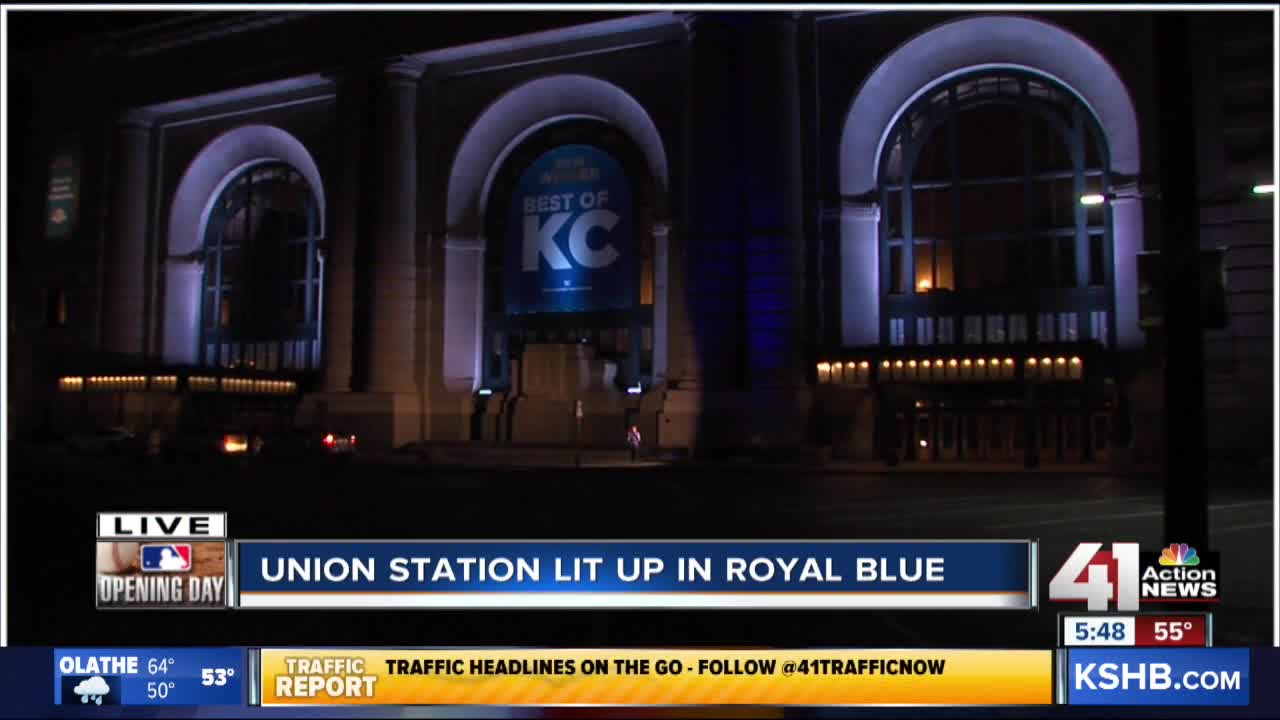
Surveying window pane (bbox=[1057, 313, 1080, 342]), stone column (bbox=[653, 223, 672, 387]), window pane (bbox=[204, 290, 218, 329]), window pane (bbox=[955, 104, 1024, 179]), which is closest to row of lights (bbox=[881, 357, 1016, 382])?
window pane (bbox=[1057, 313, 1080, 342])

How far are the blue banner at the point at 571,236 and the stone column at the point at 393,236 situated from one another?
6056mm

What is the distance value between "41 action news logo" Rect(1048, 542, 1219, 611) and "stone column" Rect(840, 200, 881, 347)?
44.7 metres

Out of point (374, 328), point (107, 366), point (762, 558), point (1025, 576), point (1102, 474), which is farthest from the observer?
point (107, 366)

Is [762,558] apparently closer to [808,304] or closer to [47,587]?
[47,587]

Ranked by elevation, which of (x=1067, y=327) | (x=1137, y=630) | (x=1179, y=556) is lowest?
(x=1137, y=630)

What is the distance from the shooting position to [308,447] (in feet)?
148

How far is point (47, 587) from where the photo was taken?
9.63 metres

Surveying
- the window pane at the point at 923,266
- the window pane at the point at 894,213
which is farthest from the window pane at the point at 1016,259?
the window pane at the point at 894,213

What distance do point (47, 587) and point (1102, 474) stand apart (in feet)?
103

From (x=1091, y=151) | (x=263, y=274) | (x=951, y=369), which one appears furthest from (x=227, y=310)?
(x=1091, y=151)

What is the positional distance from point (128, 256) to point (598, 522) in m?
53.6

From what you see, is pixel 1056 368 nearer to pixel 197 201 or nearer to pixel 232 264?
pixel 232 264

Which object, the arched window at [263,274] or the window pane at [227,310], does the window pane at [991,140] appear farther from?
the window pane at [227,310]

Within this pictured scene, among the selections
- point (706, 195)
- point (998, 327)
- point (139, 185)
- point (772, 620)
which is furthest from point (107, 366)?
point (772, 620)
